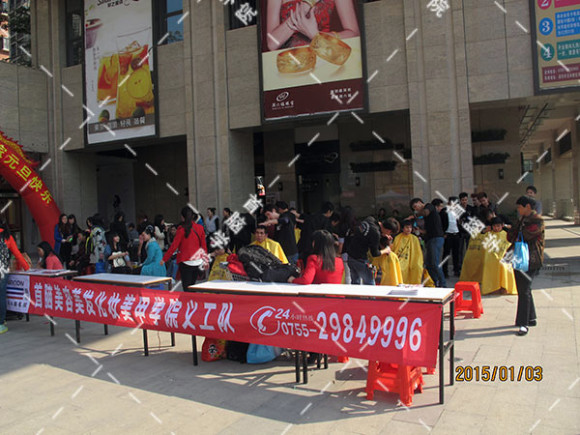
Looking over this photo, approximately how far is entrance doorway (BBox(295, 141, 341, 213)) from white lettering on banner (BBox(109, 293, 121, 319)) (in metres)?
12.6

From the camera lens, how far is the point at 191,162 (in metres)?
15.4

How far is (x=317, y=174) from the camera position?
18.6 m

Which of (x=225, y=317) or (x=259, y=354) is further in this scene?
(x=259, y=354)

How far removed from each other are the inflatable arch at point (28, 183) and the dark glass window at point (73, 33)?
4370mm

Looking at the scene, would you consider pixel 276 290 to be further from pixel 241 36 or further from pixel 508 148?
pixel 508 148

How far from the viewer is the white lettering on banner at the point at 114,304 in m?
6.39

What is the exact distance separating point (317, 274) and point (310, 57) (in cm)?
966

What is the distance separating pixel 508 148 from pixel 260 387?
47.5 feet

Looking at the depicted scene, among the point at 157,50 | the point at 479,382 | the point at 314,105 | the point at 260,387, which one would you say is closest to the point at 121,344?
the point at 260,387

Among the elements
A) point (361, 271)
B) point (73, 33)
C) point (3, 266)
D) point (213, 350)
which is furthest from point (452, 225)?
point (73, 33)

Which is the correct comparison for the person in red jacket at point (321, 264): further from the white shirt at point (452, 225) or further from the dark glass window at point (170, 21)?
the dark glass window at point (170, 21)

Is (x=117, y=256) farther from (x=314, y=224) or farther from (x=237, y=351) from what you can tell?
(x=237, y=351)
